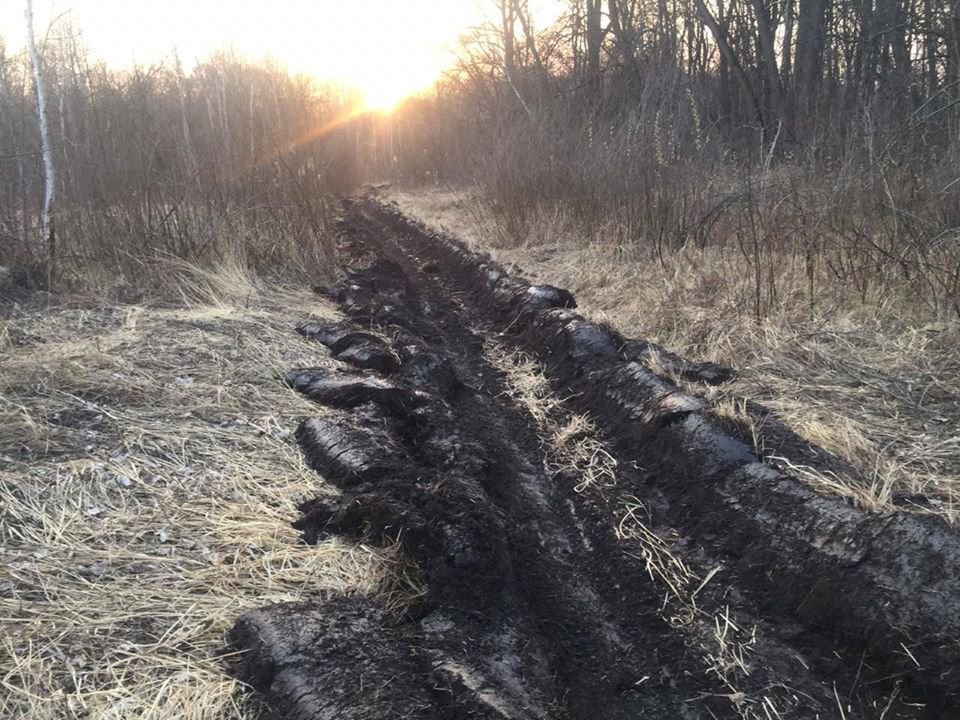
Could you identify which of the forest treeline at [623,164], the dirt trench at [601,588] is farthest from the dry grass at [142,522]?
the forest treeline at [623,164]

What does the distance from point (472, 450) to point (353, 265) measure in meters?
5.75

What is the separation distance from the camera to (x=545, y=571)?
2.67m

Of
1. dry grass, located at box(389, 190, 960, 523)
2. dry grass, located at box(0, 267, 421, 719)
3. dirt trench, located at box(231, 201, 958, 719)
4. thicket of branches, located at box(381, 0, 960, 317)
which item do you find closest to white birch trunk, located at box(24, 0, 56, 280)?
dry grass, located at box(0, 267, 421, 719)

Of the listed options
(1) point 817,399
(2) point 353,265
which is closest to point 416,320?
(2) point 353,265

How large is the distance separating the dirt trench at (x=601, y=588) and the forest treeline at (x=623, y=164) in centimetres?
240

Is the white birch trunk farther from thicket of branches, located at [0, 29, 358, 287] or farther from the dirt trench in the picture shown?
the dirt trench

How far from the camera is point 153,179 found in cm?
645

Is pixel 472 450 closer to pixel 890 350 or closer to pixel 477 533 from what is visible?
pixel 477 533

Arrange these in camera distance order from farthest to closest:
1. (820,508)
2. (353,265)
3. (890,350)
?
(353,265)
(890,350)
(820,508)

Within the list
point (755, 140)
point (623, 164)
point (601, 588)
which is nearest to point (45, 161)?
point (623, 164)

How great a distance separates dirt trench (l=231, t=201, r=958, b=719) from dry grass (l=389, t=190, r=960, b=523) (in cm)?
33

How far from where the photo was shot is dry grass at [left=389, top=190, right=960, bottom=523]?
9.48 ft

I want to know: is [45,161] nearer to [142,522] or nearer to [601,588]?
[142,522]

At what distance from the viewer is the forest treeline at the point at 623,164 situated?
5180 mm
